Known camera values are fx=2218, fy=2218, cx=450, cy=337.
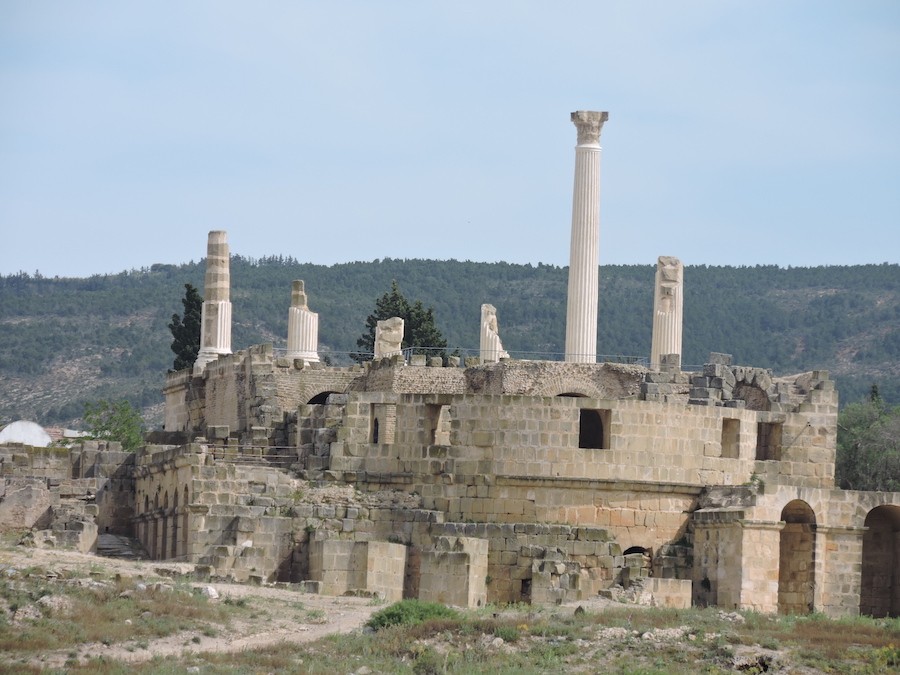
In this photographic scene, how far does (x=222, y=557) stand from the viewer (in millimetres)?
41031

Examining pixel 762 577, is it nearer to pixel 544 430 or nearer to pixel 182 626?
pixel 544 430

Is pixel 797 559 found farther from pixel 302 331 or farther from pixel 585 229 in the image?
pixel 302 331

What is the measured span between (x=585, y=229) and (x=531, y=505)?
1471 cm

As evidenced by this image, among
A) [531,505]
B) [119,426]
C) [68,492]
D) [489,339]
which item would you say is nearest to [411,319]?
[119,426]

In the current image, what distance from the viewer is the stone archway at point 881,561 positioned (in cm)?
4512

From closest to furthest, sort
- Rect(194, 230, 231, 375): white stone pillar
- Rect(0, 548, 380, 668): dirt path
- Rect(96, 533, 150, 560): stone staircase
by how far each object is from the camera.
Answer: Rect(0, 548, 380, 668): dirt path
Rect(96, 533, 150, 560): stone staircase
Rect(194, 230, 231, 375): white stone pillar

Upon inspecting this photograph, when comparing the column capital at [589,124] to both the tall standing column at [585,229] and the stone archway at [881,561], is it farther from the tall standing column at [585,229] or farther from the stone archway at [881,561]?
the stone archway at [881,561]

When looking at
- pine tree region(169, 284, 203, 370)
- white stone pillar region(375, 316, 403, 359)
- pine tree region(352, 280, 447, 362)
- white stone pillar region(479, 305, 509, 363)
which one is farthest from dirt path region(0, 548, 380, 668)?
pine tree region(169, 284, 203, 370)

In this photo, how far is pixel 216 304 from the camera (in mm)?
60438

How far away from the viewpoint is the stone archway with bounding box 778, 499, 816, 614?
43219 mm

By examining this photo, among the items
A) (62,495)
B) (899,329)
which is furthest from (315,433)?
(899,329)

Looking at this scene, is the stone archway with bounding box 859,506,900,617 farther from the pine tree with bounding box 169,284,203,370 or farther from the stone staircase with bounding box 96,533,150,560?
the pine tree with bounding box 169,284,203,370

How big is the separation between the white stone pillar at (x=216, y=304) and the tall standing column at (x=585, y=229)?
984 centimetres

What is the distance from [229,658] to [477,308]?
298ft
